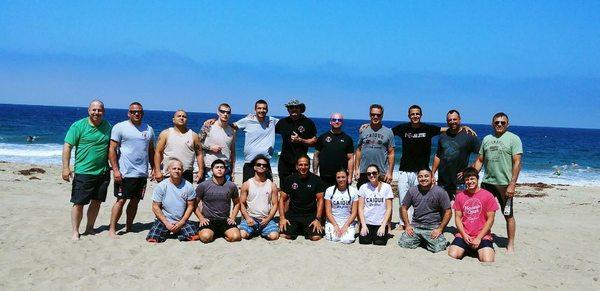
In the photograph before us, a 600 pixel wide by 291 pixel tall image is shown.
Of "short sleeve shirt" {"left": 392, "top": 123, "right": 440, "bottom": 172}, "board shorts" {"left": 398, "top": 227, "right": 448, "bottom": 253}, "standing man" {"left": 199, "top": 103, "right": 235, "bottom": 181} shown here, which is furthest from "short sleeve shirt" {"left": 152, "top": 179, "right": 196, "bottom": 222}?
"short sleeve shirt" {"left": 392, "top": 123, "right": 440, "bottom": 172}

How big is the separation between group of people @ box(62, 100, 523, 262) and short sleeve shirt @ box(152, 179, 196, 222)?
15 millimetres

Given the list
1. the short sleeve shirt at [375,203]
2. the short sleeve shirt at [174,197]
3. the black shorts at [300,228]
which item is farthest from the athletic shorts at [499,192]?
the short sleeve shirt at [174,197]

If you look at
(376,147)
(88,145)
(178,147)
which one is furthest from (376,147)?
(88,145)

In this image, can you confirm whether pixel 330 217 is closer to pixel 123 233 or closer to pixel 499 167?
pixel 499 167

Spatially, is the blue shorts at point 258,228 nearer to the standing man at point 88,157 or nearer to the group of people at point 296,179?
the group of people at point 296,179

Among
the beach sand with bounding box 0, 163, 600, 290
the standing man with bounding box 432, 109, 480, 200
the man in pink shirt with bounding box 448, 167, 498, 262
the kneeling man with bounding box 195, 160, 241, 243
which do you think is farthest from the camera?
the standing man with bounding box 432, 109, 480, 200

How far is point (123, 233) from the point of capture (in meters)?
7.01

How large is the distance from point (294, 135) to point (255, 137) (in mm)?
644

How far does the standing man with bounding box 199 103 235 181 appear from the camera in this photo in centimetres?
707

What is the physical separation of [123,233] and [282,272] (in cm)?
301

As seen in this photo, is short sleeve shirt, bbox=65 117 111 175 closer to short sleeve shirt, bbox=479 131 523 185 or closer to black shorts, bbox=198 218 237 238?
black shorts, bbox=198 218 237 238

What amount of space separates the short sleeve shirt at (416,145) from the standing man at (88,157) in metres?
4.63

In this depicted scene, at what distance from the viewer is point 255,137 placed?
7312mm

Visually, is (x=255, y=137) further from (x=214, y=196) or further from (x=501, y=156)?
(x=501, y=156)
